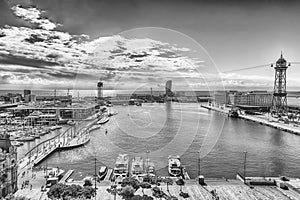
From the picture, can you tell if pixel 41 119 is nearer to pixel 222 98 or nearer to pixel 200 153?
pixel 200 153

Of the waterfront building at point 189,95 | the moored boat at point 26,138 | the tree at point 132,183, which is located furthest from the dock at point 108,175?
the waterfront building at point 189,95

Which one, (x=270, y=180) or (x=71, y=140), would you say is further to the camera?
(x=71, y=140)

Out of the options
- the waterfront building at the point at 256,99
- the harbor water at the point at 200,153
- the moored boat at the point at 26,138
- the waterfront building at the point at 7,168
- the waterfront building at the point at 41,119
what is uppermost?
the waterfront building at the point at 256,99

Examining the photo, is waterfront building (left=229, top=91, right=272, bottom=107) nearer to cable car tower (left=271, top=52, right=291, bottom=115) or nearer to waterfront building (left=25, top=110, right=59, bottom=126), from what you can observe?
cable car tower (left=271, top=52, right=291, bottom=115)

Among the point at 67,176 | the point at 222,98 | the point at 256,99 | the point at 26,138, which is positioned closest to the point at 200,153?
the point at 67,176

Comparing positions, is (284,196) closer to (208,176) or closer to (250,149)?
(208,176)

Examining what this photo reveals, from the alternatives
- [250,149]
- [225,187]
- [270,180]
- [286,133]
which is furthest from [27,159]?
[286,133]

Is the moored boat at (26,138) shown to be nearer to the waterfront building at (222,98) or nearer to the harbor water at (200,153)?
the harbor water at (200,153)

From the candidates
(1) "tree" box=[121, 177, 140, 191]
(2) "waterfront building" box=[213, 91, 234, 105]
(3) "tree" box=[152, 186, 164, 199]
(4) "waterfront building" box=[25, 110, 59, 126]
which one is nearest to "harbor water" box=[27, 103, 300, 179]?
(1) "tree" box=[121, 177, 140, 191]

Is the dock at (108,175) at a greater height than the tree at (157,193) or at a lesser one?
lesser
